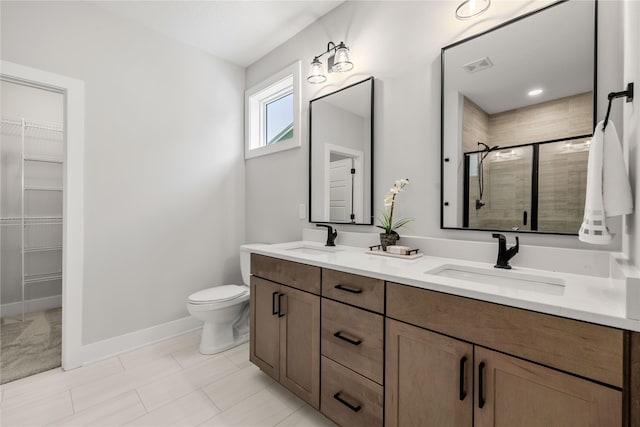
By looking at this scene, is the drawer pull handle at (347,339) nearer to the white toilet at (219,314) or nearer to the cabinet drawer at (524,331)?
the cabinet drawer at (524,331)

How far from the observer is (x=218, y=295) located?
227cm

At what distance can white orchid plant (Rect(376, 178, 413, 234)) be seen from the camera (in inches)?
66.8

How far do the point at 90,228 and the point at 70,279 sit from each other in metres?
0.38

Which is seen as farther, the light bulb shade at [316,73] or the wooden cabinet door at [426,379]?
the light bulb shade at [316,73]

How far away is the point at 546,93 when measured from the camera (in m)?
1.26

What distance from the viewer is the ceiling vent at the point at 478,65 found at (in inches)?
56.7

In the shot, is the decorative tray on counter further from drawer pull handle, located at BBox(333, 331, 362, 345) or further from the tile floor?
the tile floor

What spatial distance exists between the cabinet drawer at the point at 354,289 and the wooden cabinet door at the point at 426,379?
101 millimetres

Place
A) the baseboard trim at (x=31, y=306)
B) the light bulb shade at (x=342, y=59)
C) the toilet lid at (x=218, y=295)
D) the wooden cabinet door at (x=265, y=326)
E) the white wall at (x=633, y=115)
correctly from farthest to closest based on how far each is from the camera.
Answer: the baseboard trim at (x=31, y=306) → the toilet lid at (x=218, y=295) → the light bulb shade at (x=342, y=59) → the wooden cabinet door at (x=265, y=326) → the white wall at (x=633, y=115)

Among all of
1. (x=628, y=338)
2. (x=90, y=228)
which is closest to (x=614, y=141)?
(x=628, y=338)

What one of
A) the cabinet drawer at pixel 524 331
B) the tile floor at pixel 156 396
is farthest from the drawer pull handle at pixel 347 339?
the tile floor at pixel 156 396

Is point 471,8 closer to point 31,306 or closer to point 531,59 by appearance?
point 531,59

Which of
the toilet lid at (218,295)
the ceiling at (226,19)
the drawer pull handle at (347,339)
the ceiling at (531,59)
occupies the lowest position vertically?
the toilet lid at (218,295)

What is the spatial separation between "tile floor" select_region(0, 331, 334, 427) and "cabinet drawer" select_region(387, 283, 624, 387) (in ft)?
3.15
